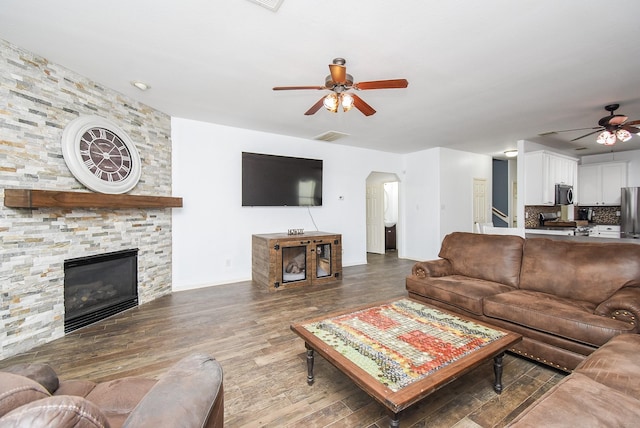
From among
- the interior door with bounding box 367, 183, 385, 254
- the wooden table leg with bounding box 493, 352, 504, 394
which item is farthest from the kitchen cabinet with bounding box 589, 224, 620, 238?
the wooden table leg with bounding box 493, 352, 504, 394

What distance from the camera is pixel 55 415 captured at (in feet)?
1.71

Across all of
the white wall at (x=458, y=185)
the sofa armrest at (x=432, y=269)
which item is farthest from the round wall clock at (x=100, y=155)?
the white wall at (x=458, y=185)

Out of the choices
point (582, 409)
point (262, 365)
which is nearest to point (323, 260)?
point (262, 365)

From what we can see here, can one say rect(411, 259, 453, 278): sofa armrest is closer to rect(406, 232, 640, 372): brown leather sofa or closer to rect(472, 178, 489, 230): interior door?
rect(406, 232, 640, 372): brown leather sofa

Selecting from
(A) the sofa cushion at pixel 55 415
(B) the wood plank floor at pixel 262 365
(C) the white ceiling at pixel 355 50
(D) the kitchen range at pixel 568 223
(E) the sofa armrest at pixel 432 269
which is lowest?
(B) the wood plank floor at pixel 262 365

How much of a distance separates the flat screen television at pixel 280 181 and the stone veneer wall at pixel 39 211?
1.79m

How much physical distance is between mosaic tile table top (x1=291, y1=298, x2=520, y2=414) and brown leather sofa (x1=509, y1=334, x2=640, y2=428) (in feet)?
1.27

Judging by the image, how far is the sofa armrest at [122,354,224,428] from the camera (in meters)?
0.71

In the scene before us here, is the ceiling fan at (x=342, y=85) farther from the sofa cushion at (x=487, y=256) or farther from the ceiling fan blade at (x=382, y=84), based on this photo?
the sofa cushion at (x=487, y=256)

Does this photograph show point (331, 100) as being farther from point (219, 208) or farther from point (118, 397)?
point (219, 208)

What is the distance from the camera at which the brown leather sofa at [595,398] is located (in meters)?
1.00

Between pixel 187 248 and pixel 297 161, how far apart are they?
7.63 feet

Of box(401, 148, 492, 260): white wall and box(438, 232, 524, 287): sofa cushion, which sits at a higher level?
box(401, 148, 492, 260): white wall

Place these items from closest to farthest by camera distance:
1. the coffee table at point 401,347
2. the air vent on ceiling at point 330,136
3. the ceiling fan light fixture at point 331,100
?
the coffee table at point 401,347 → the ceiling fan light fixture at point 331,100 → the air vent on ceiling at point 330,136
